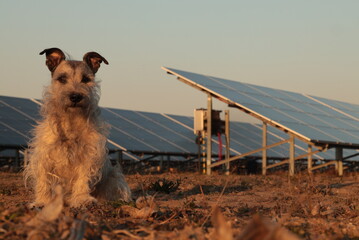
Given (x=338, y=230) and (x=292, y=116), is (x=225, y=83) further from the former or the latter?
(x=338, y=230)

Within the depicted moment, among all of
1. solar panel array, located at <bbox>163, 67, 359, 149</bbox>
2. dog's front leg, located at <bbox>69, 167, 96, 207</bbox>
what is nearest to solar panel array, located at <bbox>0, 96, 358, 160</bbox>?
solar panel array, located at <bbox>163, 67, 359, 149</bbox>

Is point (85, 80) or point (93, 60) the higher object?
point (93, 60)

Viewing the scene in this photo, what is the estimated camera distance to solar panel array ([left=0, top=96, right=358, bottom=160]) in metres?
21.2

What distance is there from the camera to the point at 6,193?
8578 millimetres

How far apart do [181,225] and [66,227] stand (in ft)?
4.64

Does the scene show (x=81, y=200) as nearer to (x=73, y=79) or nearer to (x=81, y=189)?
(x=81, y=189)

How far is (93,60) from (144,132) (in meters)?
18.1

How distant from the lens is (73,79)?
20.3 ft

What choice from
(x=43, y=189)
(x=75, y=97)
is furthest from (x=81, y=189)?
(x=75, y=97)

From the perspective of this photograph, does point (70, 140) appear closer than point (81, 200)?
No

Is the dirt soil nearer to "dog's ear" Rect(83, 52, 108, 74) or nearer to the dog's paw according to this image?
the dog's paw

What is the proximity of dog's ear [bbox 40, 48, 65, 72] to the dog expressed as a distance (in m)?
0.01

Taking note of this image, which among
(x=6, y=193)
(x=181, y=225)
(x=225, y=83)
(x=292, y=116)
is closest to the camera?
(x=181, y=225)

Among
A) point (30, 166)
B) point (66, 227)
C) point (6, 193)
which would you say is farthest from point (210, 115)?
point (66, 227)
